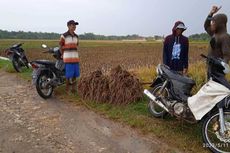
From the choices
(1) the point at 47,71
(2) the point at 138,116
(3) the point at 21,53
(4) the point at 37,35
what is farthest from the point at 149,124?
(4) the point at 37,35

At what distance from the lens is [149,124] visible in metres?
5.55

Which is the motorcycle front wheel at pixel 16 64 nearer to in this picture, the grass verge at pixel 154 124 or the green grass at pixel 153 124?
the green grass at pixel 153 124

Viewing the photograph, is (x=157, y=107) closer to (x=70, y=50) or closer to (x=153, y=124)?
(x=153, y=124)

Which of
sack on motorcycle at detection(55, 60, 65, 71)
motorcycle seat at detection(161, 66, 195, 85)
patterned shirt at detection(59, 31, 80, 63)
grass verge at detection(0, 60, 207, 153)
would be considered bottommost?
grass verge at detection(0, 60, 207, 153)

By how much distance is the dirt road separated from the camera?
15.2 ft

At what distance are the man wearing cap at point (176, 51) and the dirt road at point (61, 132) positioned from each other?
1582 millimetres

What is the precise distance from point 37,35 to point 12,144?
102 meters

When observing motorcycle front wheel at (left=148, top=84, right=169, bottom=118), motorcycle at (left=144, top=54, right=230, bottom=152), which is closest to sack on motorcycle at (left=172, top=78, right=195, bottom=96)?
motorcycle at (left=144, top=54, right=230, bottom=152)

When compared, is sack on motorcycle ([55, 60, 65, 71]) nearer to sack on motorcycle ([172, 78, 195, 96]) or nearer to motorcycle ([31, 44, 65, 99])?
motorcycle ([31, 44, 65, 99])

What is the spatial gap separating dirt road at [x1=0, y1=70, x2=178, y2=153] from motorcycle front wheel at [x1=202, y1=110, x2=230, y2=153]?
24.4 inches

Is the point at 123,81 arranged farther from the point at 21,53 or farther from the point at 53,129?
the point at 21,53

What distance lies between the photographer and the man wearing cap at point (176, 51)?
587 centimetres

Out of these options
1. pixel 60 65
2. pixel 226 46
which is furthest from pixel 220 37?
pixel 60 65

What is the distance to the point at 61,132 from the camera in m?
5.27
